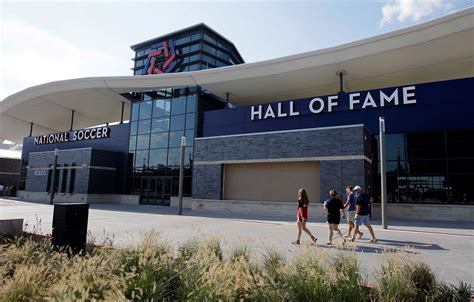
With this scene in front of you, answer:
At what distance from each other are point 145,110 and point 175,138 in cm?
512

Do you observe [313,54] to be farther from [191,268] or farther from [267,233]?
[191,268]

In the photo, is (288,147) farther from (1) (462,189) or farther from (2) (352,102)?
(1) (462,189)

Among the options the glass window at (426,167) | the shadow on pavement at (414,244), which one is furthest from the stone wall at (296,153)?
the shadow on pavement at (414,244)

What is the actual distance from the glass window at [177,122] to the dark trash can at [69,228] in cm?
2114

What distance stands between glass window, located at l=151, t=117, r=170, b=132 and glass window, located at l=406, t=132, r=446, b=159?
64.4 ft

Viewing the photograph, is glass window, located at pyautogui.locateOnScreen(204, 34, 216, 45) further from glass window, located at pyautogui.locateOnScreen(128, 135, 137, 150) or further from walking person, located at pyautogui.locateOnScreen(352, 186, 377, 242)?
walking person, located at pyautogui.locateOnScreen(352, 186, 377, 242)

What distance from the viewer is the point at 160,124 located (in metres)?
30.3

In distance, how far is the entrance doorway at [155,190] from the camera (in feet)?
95.1

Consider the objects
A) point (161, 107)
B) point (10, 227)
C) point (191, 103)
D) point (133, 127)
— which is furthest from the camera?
point (133, 127)

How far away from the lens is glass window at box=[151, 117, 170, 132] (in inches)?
1174

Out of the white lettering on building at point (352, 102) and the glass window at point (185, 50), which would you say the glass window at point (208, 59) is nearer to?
the glass window at point (185, 50)

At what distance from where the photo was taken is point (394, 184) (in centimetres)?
2058

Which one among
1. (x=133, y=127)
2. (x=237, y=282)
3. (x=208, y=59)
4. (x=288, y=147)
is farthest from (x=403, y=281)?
(x=208, y=59)

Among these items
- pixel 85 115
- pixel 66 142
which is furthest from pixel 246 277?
pixel 85 115
